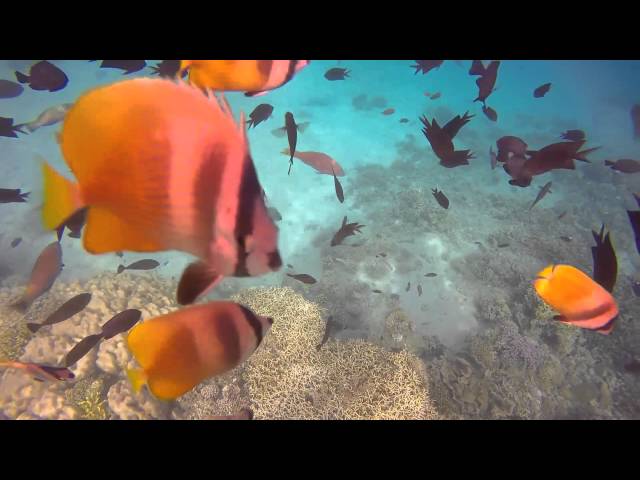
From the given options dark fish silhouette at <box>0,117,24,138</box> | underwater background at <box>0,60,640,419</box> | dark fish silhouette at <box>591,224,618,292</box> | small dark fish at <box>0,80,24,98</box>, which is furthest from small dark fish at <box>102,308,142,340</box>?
small dark fish at <box>0,80,24,98</box>

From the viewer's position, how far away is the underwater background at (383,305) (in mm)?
5027

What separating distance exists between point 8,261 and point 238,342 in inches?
483

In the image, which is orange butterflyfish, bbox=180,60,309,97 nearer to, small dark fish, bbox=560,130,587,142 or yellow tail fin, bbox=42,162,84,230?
yellow tail fin, bbox=42,162,84,230

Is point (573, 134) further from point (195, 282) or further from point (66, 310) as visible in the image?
point (66, 310)

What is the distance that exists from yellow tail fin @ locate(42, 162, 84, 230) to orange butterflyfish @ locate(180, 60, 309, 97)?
0.90 metres

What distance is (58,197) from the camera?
0.93 m

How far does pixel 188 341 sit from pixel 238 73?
1447 millimetres

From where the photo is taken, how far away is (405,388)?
4.93m

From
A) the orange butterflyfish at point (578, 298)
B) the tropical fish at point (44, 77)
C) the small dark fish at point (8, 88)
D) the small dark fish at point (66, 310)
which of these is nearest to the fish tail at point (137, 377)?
the small dark fish at point (66, 310)

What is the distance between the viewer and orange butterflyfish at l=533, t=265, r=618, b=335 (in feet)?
8.61
